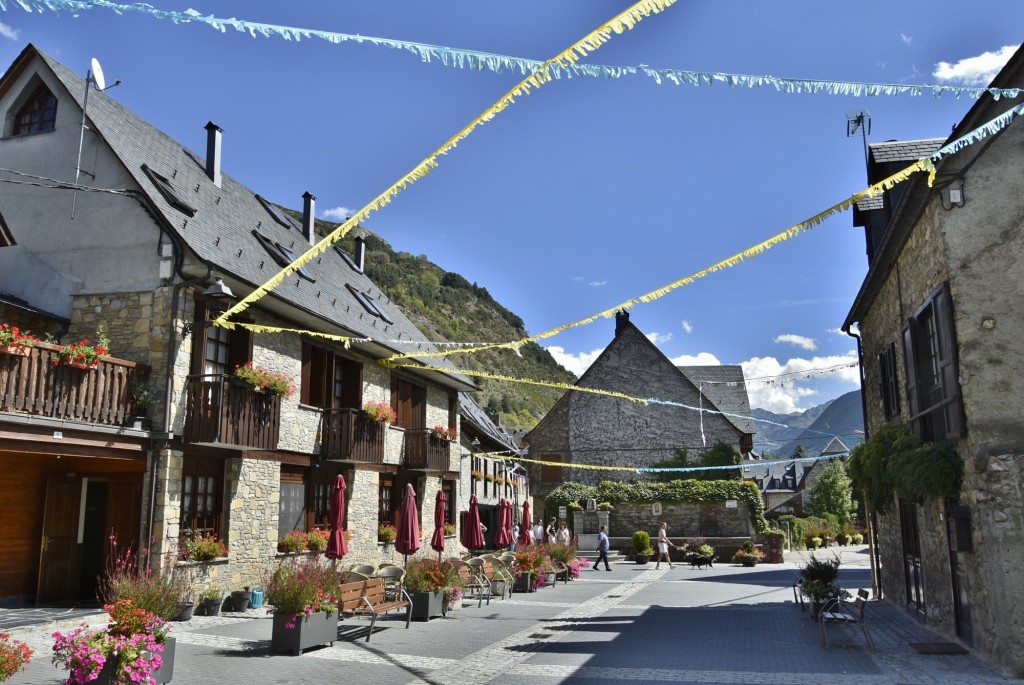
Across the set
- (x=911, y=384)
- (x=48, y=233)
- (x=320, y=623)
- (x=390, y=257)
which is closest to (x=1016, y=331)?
(x=911, y=384)

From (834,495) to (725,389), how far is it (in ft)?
63.9

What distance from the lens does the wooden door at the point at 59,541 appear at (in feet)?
43.0

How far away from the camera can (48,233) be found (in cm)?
1477

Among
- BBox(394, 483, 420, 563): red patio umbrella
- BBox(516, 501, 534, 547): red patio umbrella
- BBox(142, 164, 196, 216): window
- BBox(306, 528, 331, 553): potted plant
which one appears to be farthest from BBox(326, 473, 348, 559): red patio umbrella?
BBox(516, 501, 534, 547): red patio umbrella

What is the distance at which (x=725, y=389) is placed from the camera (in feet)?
140

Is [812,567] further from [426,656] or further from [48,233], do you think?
[48,233]

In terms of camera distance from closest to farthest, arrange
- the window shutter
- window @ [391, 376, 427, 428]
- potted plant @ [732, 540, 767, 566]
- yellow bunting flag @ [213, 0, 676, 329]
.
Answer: yellow bunting flag @ [213, 0, 676, 329] → the window shutter → window @ [391, 376, 427, 428] → potted plant @ [732, 540, 767, 566]

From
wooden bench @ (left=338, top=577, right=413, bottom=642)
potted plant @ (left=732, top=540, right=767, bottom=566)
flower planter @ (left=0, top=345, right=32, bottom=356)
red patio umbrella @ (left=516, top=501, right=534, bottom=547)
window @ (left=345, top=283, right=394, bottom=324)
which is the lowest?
potted plant @ (left=732, top=540, right=767, bottom=566)

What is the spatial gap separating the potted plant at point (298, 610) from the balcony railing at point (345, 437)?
7717mm

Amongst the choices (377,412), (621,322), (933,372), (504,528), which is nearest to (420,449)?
(377,412)

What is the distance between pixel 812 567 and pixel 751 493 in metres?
19.9

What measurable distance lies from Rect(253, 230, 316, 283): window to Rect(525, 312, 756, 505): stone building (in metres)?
21.4

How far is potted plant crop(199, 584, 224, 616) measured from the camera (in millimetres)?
13180

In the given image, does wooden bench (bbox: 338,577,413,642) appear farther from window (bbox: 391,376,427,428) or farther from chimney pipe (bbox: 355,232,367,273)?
chimney pipe (bbox: 355,232,367,273)
